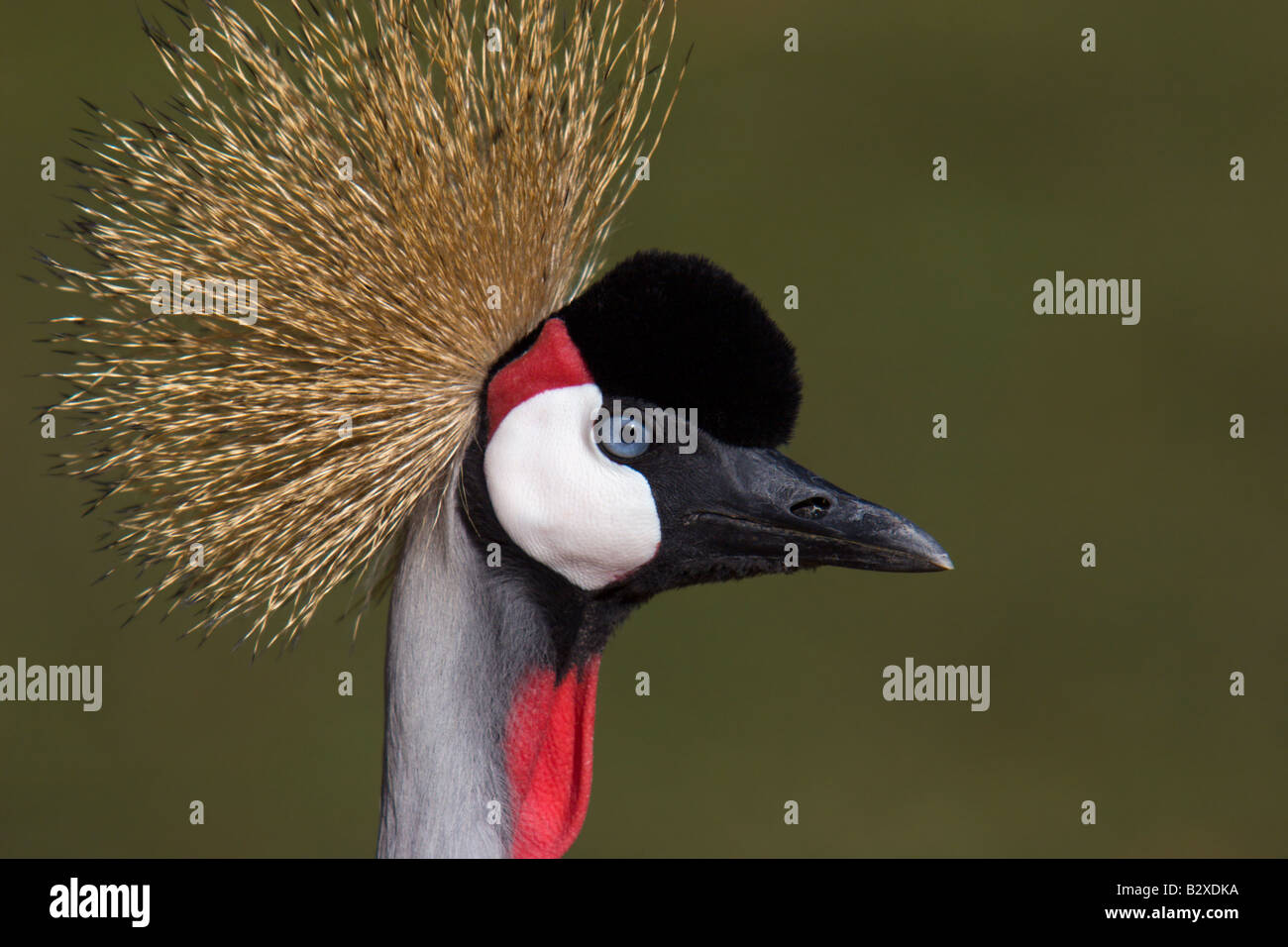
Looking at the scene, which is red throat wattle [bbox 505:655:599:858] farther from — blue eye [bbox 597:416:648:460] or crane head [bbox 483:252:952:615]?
blue eye [bbox 597:416:648:460]

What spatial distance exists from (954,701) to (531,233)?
317 centimetres

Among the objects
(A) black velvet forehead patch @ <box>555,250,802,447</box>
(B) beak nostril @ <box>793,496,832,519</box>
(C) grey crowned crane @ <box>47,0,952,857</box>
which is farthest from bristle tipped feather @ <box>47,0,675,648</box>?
(B) beak nostril @ <box>793,496,832,519</box>

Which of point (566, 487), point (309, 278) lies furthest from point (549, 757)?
point (309, 278)

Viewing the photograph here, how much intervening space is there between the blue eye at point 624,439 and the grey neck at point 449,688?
18cm

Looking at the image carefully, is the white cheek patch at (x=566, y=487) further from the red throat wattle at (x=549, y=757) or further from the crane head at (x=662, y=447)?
the red throat wattle at (x=549, y=757)

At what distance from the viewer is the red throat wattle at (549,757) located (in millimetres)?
1423

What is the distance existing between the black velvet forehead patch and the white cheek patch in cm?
5

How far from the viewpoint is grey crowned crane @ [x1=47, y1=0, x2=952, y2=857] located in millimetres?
1365

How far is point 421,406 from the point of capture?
1404 mm

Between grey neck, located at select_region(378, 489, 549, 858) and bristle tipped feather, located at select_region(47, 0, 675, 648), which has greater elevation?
bristle tipped feather, located at select_region(47, 0, 675, 648)

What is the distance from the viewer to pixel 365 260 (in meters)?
1.39

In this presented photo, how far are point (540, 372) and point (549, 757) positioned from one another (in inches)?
16.1

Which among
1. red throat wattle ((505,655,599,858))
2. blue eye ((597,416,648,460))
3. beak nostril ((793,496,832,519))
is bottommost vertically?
red throat wattle ((505,655,599,858))
